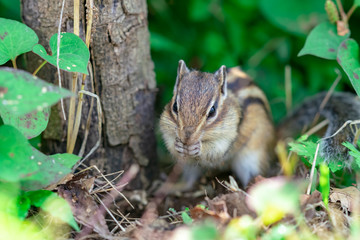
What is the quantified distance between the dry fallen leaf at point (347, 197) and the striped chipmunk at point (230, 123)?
0.27 meters

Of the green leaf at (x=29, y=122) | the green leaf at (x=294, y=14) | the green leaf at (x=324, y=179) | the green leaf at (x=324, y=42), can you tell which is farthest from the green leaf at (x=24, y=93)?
the green leaf at (x=294, y=14)

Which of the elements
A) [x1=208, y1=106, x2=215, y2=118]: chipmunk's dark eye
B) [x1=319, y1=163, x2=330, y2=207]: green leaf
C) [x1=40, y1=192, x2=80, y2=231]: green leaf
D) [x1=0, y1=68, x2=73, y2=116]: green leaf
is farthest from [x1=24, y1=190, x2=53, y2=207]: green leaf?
[x1=319, y1=163, x2=330, y2=207]: green leaf

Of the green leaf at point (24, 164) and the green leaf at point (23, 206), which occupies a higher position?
the green leaf at point (24, 164)

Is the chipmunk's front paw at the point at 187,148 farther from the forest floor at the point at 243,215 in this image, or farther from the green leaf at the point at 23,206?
the green leaf at the point at 23,206

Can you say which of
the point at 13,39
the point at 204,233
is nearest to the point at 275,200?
the point at 204,233

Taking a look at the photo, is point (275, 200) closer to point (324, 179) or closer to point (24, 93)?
point (324, 179)

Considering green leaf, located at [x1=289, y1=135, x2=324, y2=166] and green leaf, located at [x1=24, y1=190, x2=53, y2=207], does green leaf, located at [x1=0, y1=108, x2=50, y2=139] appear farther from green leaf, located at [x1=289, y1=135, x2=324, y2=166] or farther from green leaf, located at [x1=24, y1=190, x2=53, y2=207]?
green leaf, located at [x1=289, y1=135, x2=324, y2=166]

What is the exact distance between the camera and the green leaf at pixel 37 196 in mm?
2153

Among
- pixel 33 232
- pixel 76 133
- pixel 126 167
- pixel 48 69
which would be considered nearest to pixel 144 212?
pixel 126 167

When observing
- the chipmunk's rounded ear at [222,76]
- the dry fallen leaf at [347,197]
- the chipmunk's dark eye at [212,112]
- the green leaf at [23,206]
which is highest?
the chipmunk's rounded ear at [222,76]

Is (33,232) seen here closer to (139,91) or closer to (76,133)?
(76,133)

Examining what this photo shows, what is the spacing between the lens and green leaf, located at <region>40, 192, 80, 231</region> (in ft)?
6.61

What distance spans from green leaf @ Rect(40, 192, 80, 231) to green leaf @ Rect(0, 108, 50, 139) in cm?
38

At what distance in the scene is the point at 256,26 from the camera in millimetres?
4512
